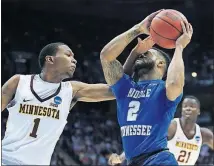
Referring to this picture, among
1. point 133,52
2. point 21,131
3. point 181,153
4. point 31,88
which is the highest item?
point 133,52

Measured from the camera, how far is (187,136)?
A: 18.9 ft

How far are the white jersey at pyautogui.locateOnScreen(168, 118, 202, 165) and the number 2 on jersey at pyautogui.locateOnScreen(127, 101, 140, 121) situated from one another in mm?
2674

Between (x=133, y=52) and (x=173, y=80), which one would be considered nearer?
(x=173, y=80)

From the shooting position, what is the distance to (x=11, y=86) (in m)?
3.61

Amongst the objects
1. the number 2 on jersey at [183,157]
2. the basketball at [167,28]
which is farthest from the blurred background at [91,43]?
the basketball at [167,28]

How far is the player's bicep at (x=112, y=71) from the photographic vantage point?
3193 millimetres

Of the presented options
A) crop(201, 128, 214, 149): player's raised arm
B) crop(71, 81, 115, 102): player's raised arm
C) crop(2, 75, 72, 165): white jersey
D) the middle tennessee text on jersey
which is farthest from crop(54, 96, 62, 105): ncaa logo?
crop(201, 128, 214, 149): player's raised arm

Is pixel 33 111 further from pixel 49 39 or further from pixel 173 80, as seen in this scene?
pixel 49 39

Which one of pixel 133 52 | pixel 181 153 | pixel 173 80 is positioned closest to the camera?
pixel 173 80

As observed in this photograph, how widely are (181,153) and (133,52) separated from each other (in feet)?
8.50

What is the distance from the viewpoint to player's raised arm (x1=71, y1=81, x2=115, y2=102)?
3684 mm

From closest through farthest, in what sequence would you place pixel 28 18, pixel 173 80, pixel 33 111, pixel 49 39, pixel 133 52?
pixel 173 80
pixel 133 52
pixel 33 111
pixel 49 39
pixel 28 18

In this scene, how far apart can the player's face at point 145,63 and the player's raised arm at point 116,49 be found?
121 mm

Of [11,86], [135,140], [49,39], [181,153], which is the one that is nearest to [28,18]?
[49,39]
